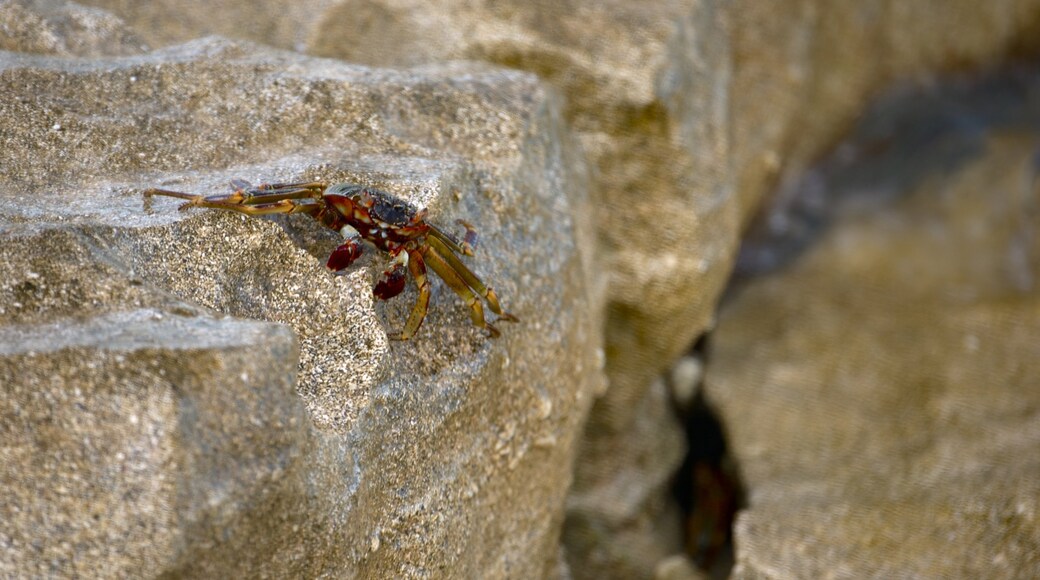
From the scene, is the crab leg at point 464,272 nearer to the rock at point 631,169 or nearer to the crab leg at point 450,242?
the crab leg at point 450,242

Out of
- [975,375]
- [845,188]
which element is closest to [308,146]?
[975,375]

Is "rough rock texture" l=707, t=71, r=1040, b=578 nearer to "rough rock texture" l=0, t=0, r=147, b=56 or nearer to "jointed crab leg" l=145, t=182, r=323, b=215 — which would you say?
"jointed crab leg" l=145, t=182, r=323, b=215

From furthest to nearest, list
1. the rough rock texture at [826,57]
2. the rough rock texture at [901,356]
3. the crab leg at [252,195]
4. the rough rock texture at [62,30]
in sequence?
the rough rock texture at [826,57] → the rough rock texture at [901,356] → the rough rock texture at [62,30] → the crab leg at [252,195]

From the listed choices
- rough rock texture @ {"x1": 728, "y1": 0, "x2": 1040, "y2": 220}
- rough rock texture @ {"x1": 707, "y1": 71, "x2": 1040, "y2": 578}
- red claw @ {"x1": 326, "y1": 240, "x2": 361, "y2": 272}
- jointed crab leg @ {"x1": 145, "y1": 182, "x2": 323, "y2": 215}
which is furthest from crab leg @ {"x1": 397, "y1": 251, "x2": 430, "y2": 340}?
rough rock texture @ {"x1": 728, "y1": 0, "x2": 1040, "y2": 220}

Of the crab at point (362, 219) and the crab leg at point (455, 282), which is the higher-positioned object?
the crab at point (362, 219)

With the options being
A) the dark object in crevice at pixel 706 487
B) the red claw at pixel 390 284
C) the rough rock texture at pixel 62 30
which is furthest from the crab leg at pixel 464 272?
the dark object in crevice at pixel 706 487

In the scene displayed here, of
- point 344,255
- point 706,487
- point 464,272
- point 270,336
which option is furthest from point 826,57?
point 270,336

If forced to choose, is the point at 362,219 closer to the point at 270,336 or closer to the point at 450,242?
the point at 450,242
